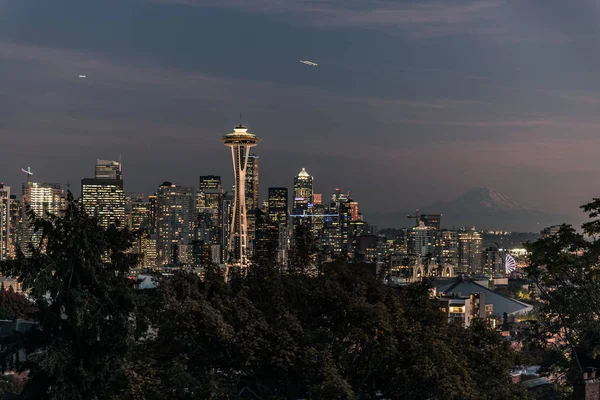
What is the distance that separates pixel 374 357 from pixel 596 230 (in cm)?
649

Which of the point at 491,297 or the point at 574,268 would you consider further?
the point at 491,297

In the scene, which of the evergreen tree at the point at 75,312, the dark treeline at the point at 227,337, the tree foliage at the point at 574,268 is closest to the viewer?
the dark treeline at the point at 227,337

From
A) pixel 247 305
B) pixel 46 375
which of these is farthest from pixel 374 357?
pixel 46 375

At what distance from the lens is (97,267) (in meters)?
26.3

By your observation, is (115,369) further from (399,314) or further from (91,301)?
(399,314)

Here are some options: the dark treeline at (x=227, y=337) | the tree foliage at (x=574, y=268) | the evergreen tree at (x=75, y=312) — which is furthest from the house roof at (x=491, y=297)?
the evergreen tree at (x=75, y=312)

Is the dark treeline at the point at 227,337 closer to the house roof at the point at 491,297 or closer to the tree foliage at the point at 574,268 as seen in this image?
the tree foliage at the point at 574,268

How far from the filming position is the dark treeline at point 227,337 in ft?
77.8

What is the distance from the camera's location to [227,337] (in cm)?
2330

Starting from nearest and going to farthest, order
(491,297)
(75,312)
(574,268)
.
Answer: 1. (75,312)
2. (574,268)
3. (491,297)

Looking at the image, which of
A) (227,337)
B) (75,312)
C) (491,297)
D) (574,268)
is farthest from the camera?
(491,297)

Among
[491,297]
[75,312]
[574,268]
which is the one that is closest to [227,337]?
[75,312]

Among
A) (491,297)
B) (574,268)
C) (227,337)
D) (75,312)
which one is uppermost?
(574,268)

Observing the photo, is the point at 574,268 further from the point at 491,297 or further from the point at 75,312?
the point at 491,297
